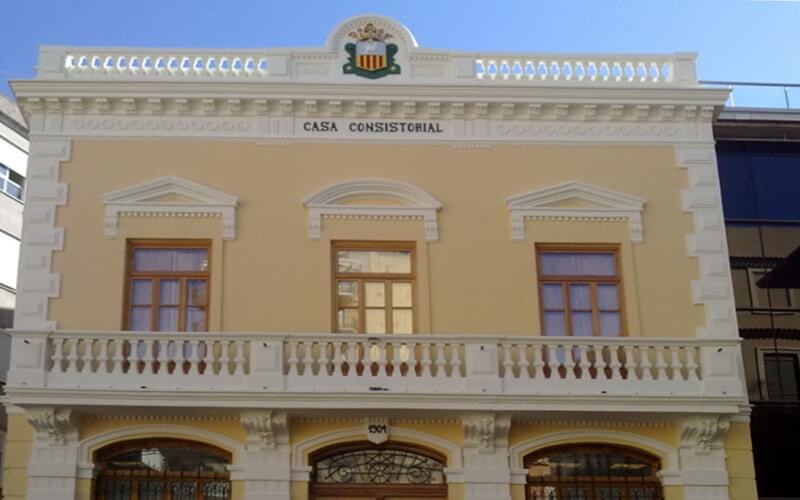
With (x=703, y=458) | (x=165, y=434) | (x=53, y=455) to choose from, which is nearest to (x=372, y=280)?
(x=165, y=434)

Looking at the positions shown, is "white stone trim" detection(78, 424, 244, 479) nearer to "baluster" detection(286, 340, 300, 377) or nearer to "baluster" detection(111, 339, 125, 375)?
"baluster" detection(111, 339, 125, 375)

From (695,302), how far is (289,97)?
708cm

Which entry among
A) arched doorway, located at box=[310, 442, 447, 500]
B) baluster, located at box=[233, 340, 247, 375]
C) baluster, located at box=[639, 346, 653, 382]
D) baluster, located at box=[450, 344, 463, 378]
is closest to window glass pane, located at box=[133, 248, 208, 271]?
baluster, located at box=[233, 340, 247, 375]

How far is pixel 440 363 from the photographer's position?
15734mm

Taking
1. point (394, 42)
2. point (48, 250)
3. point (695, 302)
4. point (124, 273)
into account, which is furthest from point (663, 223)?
point (48, 250)

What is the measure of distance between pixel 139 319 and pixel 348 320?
3146mm

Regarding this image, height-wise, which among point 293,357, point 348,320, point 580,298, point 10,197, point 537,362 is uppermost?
point 10,197

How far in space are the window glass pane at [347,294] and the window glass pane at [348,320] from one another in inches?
4.9

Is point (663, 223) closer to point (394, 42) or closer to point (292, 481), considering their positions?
point (394, 42)

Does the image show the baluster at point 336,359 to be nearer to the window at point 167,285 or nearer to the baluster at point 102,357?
the window at point 167,285

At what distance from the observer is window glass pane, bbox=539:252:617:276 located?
1716 centimetres

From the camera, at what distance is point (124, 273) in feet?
54.4

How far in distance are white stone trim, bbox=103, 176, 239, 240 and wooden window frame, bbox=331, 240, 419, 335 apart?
169 cm

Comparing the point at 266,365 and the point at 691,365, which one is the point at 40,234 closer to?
the point at 266,365
